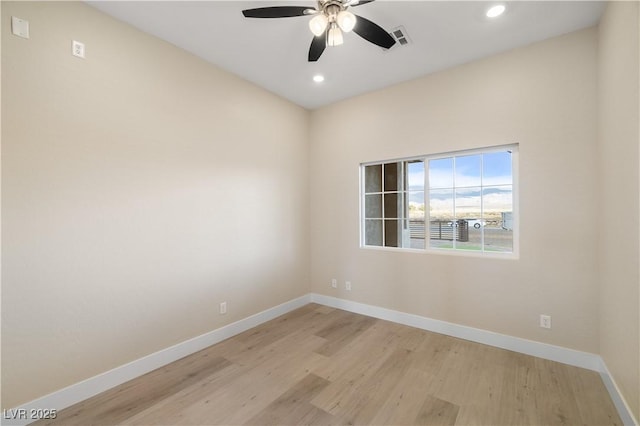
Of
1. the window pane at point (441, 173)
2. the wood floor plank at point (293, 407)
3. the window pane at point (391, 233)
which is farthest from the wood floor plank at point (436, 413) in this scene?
the window pane at point (441, 173)

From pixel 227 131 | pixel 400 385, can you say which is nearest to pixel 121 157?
pixel 227 131

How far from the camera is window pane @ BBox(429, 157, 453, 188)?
3.18 metres

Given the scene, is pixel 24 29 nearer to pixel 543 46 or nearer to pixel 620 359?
pixel 543 46

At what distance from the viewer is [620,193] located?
1.82 meters

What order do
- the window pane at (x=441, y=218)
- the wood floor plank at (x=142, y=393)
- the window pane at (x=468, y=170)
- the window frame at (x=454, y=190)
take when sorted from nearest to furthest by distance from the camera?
the wood floor plank at (x=142, y=393) < the window frame at (x=454, y=190) < the window pane at (x=468, y=170) < the window pane at (x=441, y=218)

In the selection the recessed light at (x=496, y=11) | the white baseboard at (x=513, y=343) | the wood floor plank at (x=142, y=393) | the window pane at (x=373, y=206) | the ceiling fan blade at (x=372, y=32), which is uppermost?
the recessed light at (x=496, y=11)

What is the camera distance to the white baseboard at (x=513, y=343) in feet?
6.34

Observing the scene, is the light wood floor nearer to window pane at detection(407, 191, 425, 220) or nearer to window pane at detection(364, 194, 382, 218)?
window pane at detection(407, 191, 425, 220)

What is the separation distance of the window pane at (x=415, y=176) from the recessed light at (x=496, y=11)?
1527 millimetres

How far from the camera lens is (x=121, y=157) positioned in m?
2.25

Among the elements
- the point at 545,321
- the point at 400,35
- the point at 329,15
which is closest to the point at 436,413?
the point at 545,321

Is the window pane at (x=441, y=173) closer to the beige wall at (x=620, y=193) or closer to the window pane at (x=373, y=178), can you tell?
the window pane at (x=373, y=178)

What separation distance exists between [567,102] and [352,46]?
6.68ft

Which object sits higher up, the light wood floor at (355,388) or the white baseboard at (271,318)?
the white baseboard at (271,318)
